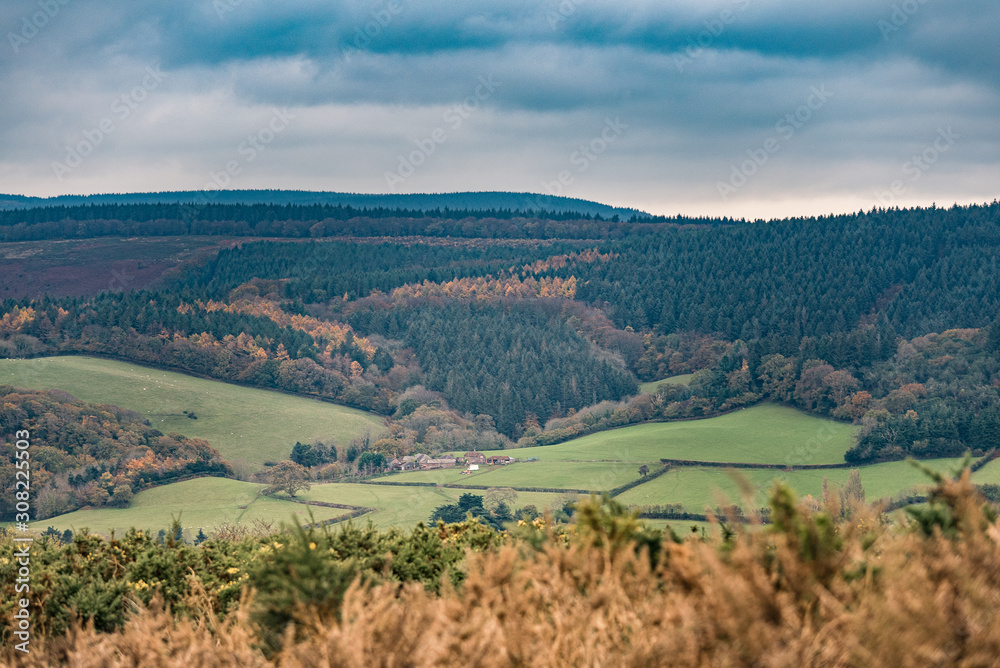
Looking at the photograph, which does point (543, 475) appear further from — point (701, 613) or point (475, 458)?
point (701, 613)

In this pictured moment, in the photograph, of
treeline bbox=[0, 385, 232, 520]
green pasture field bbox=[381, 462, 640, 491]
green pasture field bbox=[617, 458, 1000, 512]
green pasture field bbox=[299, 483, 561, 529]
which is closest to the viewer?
green pasture field bbox=[617, 458, 1000, 512]

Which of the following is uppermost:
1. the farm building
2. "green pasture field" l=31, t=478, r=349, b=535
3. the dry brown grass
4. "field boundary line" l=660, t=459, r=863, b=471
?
the dry brown grass

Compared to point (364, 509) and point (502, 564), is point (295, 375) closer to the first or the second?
point (364, 509)

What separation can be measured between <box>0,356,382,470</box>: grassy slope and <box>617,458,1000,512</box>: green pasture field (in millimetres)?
70570

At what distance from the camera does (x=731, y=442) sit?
430 feet

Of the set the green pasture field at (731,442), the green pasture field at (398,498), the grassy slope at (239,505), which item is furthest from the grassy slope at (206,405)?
the green pasture field at (731,442)

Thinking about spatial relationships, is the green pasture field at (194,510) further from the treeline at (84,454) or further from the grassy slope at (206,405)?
the grassy slope at (206,405)

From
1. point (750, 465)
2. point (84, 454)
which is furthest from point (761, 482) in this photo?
point (84, 454)

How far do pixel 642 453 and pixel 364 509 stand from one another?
4422 cm

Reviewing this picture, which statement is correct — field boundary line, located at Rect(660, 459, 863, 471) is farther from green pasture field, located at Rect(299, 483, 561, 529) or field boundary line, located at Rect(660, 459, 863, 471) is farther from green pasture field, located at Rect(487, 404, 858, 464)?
green pasture field, located at Rect(299, 483, 561, 529)

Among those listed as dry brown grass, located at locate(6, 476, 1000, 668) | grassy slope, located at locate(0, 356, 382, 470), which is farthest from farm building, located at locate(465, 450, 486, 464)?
dry brown grass, located at locate(6, 476, 1000, 668)

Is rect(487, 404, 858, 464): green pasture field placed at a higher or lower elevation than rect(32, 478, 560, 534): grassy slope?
higher

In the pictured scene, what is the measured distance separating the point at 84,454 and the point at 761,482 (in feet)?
311

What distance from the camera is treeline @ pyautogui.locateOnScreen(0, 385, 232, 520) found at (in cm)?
11731
